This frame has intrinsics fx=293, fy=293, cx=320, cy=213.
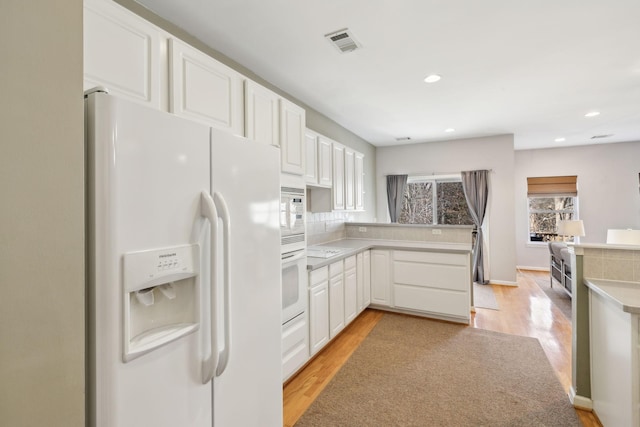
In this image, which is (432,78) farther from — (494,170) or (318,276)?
(494,170)

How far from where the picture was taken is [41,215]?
1.99 feet

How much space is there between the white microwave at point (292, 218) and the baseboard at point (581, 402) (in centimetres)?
214

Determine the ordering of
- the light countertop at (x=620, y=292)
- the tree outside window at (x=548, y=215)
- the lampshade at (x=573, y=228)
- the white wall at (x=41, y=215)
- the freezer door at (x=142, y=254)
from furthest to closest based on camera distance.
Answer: the tree outside window at (x=548, y=215), the lampshade at (x=573, y=228), the light countertop at (x=620, y=292), the freezer door at (x=142, y=254), the white wall at (x=41, y=215)

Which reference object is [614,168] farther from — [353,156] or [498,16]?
[498,16]

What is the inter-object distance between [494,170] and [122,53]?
5.62m

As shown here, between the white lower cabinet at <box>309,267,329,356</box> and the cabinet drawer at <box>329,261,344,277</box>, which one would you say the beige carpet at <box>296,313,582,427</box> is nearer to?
the white lower cabinet at <box>309,267,329,356</box>

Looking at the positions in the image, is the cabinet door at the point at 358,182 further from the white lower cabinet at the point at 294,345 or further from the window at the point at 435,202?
the white lower cabinet at the point at 294,345

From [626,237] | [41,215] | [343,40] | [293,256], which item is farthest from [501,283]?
[41,215]

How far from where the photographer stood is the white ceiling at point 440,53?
6.26ft

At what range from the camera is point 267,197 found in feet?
4.44

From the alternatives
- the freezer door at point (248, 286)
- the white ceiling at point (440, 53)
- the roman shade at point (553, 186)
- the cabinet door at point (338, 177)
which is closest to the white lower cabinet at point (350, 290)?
the cabinet door at point (338, 177)

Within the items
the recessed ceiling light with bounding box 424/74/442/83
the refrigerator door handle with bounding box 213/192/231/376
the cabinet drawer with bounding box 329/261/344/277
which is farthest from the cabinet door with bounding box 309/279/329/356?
the recessed ceiling light with bounding box 424/74/442/83

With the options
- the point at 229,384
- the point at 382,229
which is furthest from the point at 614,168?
the point at 229,384

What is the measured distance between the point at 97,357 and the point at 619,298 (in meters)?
2.31
